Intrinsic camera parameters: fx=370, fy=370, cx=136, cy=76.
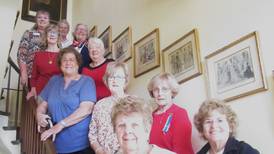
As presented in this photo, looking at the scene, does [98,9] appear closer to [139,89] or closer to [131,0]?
[131,0]

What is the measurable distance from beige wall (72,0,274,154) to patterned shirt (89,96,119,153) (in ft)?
2.03

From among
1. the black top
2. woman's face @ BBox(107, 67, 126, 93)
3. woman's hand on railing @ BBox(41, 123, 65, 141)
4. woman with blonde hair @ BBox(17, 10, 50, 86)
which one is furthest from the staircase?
the black top

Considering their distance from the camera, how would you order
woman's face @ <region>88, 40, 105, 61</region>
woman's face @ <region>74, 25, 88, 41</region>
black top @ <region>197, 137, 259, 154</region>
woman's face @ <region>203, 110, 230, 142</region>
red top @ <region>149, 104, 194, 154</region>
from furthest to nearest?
woman's face @ <region>74, 25, 88, 41</region> < woman's face @ <region>88, 40, 105, 61</region> < red top @ <region>149, 104, 194, 154</region> < woman's face @ <region>203, 110, 230, 142</region> < black top @ <region>197, 137, 259, 154</region>

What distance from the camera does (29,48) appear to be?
381 cm

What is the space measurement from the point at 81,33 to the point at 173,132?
1895mm

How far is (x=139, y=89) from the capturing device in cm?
360

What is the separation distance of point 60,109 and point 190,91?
1007mm

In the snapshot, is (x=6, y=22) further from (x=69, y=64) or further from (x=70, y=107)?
Answer: (x=70, y=107)

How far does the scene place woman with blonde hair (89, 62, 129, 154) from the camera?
2.46 meters

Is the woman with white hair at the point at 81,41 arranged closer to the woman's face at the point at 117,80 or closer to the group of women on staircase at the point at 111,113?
the group of women on staircase at the point at 111,113

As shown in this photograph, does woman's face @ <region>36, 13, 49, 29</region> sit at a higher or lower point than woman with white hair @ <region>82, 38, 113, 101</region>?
higher

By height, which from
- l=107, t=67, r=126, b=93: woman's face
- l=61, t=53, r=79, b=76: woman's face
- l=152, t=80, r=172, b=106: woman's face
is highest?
l=61, t=53, r=79, b=76: woman's face

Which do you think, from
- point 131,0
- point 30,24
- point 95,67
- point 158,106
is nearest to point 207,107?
point 158,106

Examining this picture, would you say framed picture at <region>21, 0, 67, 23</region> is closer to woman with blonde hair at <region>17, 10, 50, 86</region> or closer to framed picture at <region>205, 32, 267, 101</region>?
woman with blonde hair at <region>17, 10, 50, 86</region>
